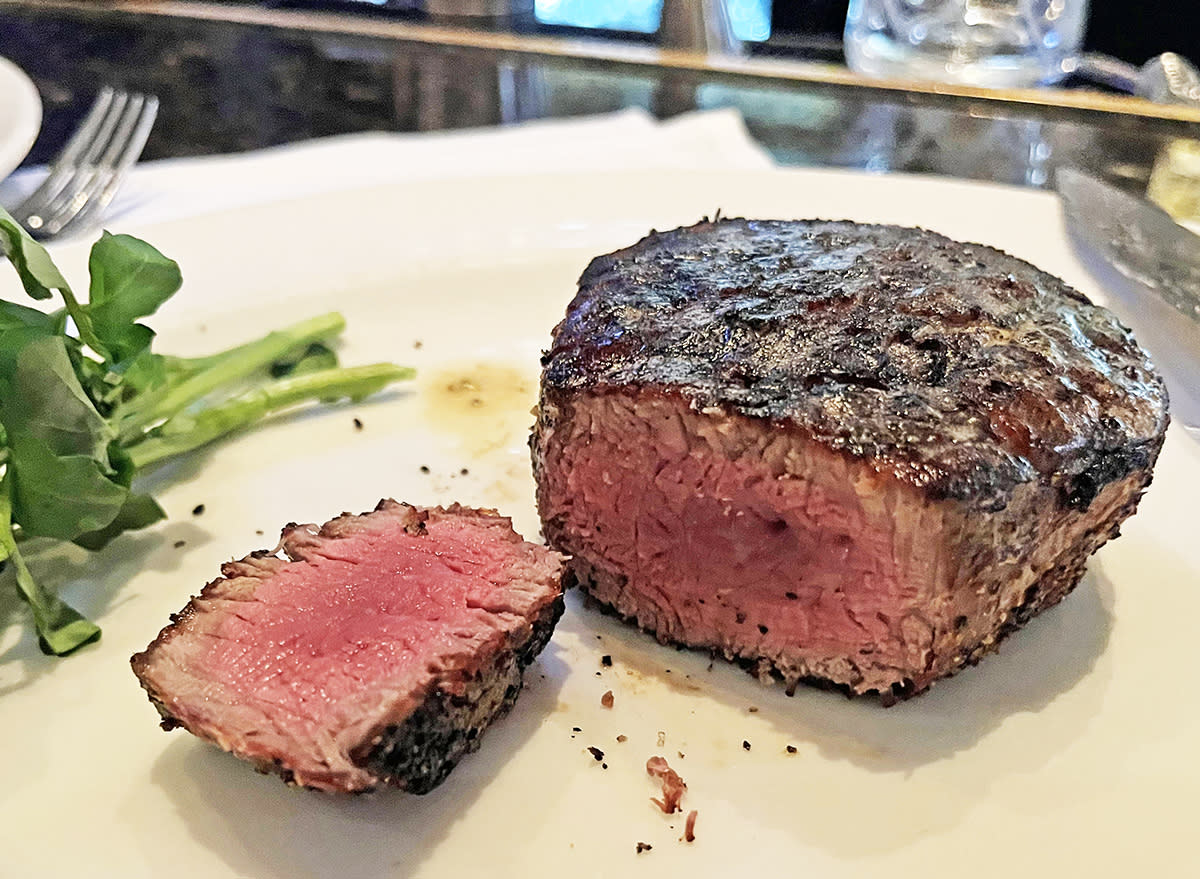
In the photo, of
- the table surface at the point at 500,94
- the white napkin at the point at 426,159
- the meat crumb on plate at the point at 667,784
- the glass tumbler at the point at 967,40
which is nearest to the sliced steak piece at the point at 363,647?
the meat crumb on plate at the point at 667,784

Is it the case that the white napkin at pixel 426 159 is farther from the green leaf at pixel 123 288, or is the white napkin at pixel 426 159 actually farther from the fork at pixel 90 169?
the green leaf at pixel 123 288

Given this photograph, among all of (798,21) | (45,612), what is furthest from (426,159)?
(798,21)

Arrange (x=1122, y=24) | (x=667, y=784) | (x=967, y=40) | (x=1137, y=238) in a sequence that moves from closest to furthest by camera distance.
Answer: (x=667, y=784) < (x=1137, y=238) < (x=967, y=40) < (x=1122, y=24)

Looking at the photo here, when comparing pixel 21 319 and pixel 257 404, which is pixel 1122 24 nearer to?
pixel 257 404

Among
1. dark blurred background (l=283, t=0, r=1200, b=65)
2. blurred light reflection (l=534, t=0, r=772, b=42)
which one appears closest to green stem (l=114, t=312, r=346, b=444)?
dark blurred background (l=283, t=0, r=1200, b=65)

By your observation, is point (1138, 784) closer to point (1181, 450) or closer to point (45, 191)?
point (1181, 450)

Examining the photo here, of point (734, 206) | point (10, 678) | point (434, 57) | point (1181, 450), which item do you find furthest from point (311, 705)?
point (434, 57)
